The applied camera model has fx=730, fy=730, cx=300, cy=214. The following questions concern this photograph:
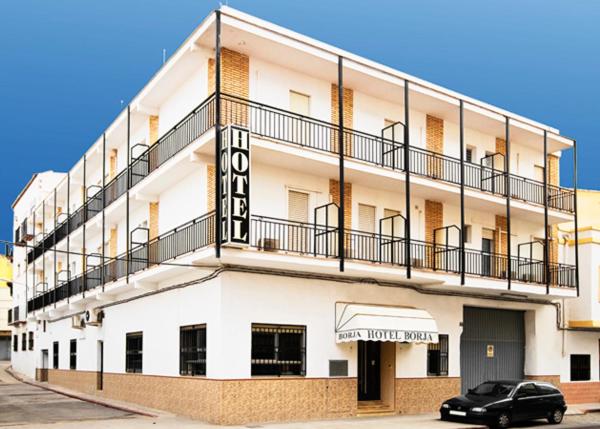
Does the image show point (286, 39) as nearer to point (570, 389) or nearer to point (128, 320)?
point (128, 320)

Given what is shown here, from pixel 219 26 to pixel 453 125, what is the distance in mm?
11439

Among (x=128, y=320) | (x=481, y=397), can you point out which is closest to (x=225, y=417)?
(x=481, y=397)

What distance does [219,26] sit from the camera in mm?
19750

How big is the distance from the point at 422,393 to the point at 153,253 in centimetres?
1018

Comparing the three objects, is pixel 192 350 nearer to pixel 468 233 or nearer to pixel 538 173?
pixel 468 233

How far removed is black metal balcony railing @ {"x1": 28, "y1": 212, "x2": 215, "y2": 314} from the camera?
2023 cm

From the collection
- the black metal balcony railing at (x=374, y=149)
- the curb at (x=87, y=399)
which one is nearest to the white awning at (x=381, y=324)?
the black metal balcony railing at (x=374, y=149)

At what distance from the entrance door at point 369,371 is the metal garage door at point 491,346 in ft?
13.9

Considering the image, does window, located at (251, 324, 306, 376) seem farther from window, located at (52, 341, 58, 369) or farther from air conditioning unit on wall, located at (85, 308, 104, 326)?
window, located at (52, 341, 58, 369)

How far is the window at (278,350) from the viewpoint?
20578 mm

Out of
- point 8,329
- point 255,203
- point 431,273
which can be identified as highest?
point 255,203

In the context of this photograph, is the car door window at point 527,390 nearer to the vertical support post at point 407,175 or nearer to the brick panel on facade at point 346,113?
the vertical support post at point 407,175

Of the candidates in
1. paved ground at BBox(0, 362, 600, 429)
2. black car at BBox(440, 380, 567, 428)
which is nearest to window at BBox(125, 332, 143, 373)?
paved ground at BBox(0, 362, 600, 429)

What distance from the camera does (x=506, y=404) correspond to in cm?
2102
